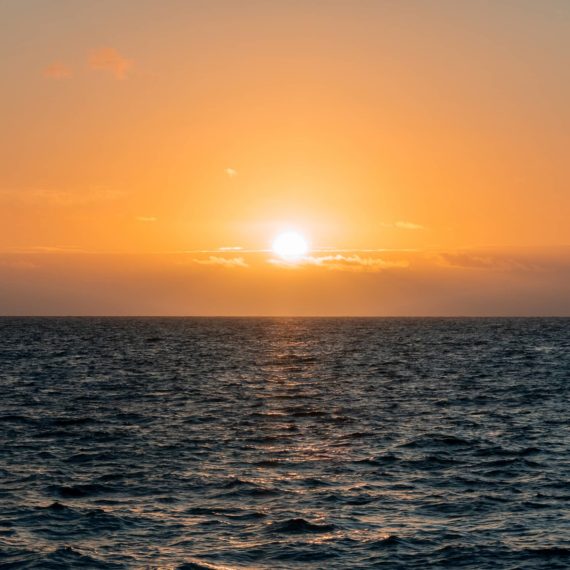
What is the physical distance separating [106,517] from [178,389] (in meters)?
39.2

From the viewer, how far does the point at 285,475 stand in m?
33.4

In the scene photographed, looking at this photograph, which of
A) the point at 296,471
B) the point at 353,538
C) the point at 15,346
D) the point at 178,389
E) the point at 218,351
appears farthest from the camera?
the point at 15,346

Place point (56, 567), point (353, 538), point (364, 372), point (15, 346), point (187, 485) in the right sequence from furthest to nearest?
1. point (15, 346)
2. point (364, 372)
3. point (187, 485)
4. point (353, 538)
5. point (56, 567)

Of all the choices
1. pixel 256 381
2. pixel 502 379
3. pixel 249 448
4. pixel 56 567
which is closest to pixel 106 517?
pixel 56 567

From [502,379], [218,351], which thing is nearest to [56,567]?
[502,379]

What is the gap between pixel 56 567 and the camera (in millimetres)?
22172

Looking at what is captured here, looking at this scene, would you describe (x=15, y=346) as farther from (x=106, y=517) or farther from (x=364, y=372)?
(x=106, y=517)

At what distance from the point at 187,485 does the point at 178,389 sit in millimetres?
34761

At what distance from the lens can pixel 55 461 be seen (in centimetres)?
3578

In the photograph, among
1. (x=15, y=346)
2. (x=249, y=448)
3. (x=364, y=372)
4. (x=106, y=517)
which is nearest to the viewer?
(x=106, y=517)

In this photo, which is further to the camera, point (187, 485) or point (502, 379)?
point (502, 379)

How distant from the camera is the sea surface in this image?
23.8m

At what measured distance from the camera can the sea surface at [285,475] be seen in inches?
936

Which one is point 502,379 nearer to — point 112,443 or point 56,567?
point 112,443
